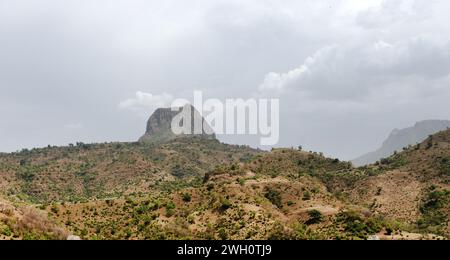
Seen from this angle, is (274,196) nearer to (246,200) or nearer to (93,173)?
(246,200)

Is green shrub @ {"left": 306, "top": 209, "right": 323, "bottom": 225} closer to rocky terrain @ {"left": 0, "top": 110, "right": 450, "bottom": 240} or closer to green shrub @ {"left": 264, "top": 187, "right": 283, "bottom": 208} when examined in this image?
rocky terrain @ {"left": 0, "top": 110, "right": 450, "bottom": 240}

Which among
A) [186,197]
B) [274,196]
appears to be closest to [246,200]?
[274,196]

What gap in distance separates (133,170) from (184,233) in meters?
105

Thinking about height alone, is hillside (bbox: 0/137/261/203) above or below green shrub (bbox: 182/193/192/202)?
above

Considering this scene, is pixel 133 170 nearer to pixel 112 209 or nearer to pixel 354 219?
pixel 112 209

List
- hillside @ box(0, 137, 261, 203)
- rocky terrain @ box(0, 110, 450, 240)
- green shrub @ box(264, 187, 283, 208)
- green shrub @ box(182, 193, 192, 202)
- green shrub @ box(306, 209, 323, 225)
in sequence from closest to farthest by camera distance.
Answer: rocky terrain @ box(0, 110, 450, 240) < green shrub @ box(306, 209, 323, 225) < green shrub @ box(182, 193, 192, 202) < green shrub @ box(264, 187, 283, 208) < hillside @ box(0, 137, 261, 203)

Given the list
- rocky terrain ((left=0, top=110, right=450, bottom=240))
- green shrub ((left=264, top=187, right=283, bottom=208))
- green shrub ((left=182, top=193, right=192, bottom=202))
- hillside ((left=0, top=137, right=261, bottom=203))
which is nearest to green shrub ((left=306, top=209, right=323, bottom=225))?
rocky terrain ((left=0, top=110, right=450, bottom=240))

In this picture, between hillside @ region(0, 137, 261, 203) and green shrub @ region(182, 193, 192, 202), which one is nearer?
green shrub @ region(182, 193, 192, 202)

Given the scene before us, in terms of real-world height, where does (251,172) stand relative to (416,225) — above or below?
above

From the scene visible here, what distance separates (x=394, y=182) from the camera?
110m

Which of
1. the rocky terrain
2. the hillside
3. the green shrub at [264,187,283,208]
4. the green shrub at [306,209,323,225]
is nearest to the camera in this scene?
the rocky terrain
